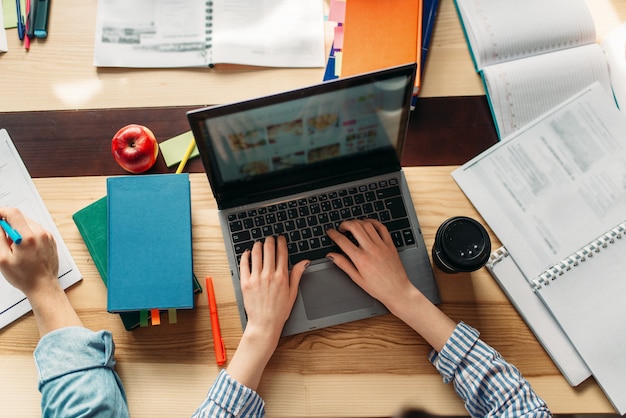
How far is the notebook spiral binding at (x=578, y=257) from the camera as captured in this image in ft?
2.87

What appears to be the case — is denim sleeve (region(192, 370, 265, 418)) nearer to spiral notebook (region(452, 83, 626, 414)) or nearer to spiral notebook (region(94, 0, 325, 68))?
spiral notebook (region(452, 83, 626, 414))

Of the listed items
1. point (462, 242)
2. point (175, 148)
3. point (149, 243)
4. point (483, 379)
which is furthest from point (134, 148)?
point (483, 379)

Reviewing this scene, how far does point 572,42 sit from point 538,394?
2.15ft

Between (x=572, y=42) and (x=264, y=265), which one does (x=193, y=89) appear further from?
(x=572, y=42)

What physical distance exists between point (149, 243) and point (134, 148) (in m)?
0.18

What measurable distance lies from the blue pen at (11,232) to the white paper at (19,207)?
0.08 metres

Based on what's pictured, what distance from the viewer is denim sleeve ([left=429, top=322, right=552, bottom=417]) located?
0.81 meters

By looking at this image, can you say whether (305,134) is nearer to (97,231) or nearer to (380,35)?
(380,35)

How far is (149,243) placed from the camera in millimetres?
857

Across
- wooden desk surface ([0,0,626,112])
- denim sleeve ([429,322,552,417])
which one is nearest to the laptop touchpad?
denim sleeve ([429,322,552,417])

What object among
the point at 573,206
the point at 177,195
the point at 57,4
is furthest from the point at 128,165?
the point at 573,206

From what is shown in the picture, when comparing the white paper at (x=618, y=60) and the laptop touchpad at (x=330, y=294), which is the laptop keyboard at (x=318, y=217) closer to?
the laptop touchpad at (x=330, y=294)

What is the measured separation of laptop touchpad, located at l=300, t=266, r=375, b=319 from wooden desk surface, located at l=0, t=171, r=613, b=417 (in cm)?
3

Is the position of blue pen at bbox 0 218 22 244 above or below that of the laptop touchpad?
above
